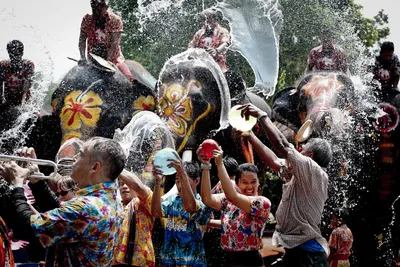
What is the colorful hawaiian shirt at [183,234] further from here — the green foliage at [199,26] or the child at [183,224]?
the green foliage at [199,26]

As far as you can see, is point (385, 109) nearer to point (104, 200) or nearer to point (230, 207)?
point (230, 207)

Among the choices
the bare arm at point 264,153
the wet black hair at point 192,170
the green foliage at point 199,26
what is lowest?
the wet black hair at point 192,170

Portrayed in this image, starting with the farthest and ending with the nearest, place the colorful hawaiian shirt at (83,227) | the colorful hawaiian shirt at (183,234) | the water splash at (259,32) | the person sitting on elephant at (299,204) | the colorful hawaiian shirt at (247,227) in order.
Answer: the water splash at (259,32) < the colorful hawaiian shirt at (183,234) < the colorful hawaiian shirt at (247,227) < the person sitting on elephant at (299,204) < the colorful hawaiian shirt at (83,227)

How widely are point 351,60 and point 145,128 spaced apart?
10.2ft

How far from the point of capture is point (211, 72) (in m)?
7.69

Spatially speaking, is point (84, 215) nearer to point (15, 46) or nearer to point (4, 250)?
point (4, 250)

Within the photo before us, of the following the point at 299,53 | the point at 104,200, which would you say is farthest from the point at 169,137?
the point at 299,53


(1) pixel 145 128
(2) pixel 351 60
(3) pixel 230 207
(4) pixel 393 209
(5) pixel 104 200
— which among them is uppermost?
(2) pixel 351 60

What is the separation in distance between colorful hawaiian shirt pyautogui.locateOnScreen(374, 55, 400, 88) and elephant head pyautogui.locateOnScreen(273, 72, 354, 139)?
29.6 inches

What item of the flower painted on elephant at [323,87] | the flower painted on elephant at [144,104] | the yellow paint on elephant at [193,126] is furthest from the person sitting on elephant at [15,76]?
the flower painted on elephant at [323,87]

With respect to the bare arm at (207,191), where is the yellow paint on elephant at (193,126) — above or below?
above

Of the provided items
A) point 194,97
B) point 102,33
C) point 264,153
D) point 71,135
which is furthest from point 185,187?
point 102,33

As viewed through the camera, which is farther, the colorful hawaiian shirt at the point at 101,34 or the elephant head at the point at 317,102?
the colorful hawaiian shirt at the point at 101,34

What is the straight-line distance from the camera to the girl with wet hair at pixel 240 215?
14.4ft
